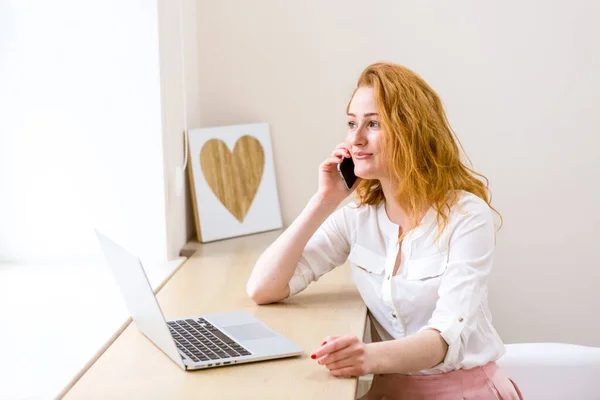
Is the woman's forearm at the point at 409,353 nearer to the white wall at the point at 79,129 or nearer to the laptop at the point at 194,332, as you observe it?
the laptop at the point at 194,332

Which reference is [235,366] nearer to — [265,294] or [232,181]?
[265,294]

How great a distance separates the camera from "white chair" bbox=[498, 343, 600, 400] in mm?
1868

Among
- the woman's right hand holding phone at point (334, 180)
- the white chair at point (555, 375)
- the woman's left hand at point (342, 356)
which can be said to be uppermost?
the woman's right hand holding phone at point (334, 180)

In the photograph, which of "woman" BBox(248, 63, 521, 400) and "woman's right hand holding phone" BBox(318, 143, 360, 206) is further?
"woman's right hand holding phone" BBox(318, 143, 360, 206)

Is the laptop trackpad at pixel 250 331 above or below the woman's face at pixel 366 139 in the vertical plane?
below

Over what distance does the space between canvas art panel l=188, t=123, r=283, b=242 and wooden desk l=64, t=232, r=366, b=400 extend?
26cm

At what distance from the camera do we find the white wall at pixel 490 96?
2.46 meters

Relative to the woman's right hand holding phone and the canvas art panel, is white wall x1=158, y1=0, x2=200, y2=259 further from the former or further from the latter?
the woman's right hand holding phone

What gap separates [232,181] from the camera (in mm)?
2484

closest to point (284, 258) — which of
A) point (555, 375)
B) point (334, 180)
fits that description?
point (334, 180)

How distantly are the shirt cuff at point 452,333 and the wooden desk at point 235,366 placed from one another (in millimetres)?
158

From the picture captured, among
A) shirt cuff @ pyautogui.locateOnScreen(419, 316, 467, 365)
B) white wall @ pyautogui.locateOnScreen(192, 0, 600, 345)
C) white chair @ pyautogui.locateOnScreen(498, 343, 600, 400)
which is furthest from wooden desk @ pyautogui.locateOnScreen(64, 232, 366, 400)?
white wall @ pyautogui.locateOnScreen(192, 0, 600, 345)

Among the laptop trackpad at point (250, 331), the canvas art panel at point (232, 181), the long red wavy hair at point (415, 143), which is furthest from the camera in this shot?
the canvas art panel at point (232, 181)

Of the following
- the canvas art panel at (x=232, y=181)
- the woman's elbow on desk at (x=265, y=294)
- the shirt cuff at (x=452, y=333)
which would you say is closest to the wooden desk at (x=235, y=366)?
the woman's elbow on desk at (x=265, y=294)
